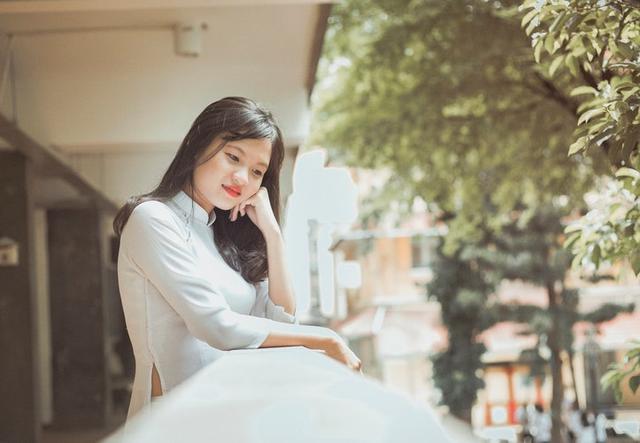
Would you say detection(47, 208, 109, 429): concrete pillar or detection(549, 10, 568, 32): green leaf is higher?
detection(549, 10, 568, 32): green leaf

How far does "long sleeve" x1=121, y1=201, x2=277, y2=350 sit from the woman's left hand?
304mm

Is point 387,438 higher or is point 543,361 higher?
point 387,438

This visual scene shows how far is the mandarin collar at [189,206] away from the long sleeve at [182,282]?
5.0 inches

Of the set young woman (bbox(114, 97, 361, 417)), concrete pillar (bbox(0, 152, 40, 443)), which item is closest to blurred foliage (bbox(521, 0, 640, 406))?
young woman (bbox(114, 97, 361, 417))

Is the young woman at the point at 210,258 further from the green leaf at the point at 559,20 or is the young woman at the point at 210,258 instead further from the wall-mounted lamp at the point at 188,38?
the wall-mounted lamp at the point at 188,38

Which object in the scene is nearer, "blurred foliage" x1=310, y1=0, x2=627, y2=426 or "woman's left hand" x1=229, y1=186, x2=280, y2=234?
"woman's left hand" x1=229, y1=186, x2=280, y2=234

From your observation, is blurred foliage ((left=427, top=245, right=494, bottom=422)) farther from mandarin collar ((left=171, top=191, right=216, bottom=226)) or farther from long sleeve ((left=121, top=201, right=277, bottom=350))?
long sleeve ((left=121, top=201, right=277, bottom=350))

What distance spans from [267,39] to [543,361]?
15956 millimetres

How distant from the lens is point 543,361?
23000mm

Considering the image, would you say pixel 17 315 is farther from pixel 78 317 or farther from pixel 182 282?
pixel 182 282

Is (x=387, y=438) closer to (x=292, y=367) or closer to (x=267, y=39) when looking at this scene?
(x=292, y=367)

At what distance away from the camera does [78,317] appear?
10195mm

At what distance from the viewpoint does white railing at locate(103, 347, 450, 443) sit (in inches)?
71.6

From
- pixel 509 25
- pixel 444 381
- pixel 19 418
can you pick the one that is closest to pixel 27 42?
pixel 19 418
